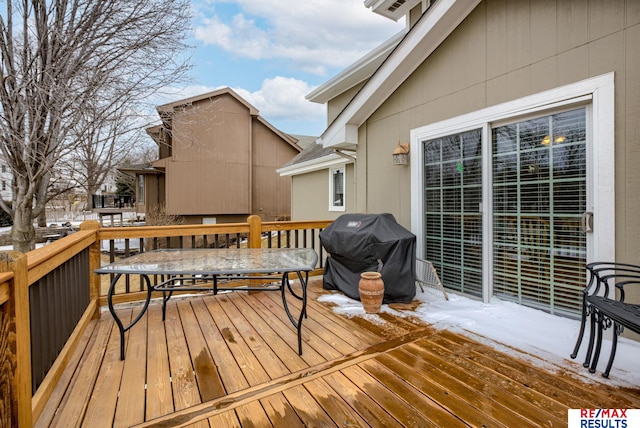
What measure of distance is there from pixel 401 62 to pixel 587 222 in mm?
2505

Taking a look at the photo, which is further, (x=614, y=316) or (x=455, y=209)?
(x=455, y=209)

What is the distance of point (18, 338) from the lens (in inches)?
54.8

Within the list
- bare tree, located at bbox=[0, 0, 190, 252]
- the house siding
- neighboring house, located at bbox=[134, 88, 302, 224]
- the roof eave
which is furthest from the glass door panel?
neighboring house, located at bbox=[134, 88, 302, 224]

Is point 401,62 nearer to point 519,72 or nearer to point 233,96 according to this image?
point 519,72

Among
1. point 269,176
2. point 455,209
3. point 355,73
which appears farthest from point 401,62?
point 269,176

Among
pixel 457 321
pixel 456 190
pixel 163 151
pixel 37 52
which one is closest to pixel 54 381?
pixel 457 321

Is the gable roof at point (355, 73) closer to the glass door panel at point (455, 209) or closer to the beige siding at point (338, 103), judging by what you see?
the beige siding at point (338, 103)

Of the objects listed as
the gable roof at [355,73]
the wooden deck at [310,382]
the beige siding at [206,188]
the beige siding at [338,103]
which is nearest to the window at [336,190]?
the beige siding at [338,103]

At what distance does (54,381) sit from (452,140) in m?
3.91

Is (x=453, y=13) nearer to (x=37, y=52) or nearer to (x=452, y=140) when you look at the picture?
(x=452, y=140)

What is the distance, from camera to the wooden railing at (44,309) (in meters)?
1.36

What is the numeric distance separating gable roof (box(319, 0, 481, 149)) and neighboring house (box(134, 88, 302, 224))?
8740 mm

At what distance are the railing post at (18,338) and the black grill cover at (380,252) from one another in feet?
8.67

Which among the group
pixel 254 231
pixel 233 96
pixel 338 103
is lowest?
pixel 254 231
